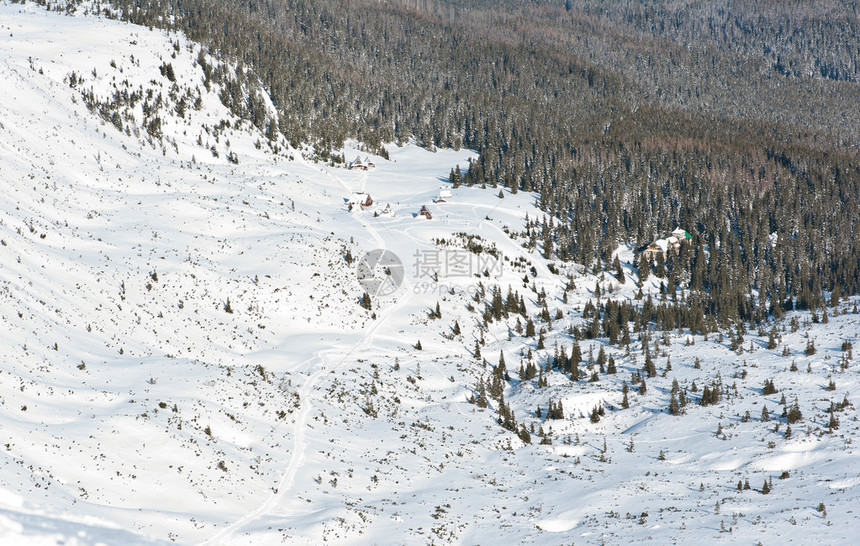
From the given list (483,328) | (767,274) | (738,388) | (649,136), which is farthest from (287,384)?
(649,136)

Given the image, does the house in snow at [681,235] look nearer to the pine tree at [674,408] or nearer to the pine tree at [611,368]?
the pine tree at [611,368]

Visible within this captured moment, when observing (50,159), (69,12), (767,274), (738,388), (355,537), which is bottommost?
(767,274)

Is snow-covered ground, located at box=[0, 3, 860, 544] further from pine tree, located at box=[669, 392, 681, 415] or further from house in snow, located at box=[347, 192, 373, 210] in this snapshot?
house in snow, located at box=[347, 192, 373, 210]

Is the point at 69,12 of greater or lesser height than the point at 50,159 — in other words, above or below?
above

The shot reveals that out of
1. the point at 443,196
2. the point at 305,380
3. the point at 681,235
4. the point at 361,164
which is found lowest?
the point at 681,235

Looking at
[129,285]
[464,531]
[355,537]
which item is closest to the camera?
[355,537]

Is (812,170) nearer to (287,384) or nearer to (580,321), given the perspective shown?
(580,321)

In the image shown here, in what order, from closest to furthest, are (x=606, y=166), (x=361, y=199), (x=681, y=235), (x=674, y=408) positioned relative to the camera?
1. (x=674, y=408)
2. (x=361, y=199)
3. (x=681, y=235)
4. (x=606, y=166)

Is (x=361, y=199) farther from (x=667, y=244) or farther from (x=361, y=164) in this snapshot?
(x=667, y=244)

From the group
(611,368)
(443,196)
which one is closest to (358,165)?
(443,196)
